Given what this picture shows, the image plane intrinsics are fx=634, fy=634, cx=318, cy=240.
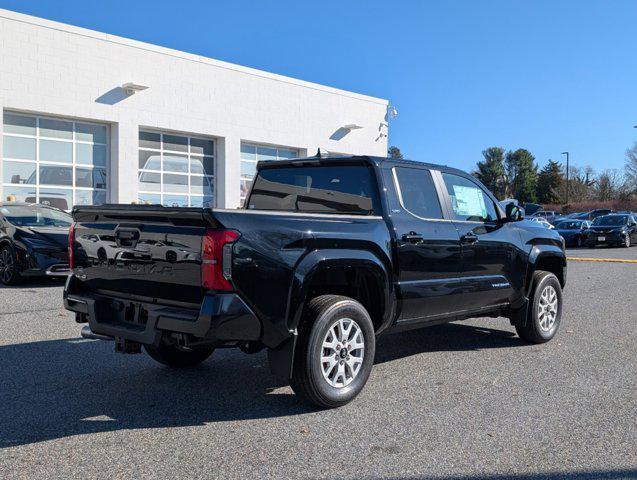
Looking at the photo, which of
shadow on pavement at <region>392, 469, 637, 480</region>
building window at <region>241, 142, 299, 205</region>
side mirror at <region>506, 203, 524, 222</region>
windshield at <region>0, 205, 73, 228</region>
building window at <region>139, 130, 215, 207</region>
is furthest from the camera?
building window at <region>241, 142, 299, 205</region>

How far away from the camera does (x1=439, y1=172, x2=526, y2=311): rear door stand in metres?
6.07

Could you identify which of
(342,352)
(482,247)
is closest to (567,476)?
(342,352)

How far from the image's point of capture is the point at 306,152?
26.1 metres

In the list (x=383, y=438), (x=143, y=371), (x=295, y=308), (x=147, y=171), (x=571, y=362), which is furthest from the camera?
(x=147, y=171)

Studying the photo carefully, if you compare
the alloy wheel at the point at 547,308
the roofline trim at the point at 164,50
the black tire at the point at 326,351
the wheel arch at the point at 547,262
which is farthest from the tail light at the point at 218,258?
the roofline trim at the point at 164,50

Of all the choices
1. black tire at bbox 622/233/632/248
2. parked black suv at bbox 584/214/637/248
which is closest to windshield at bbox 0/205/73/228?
parked black suv at bbox 584/214/637/248

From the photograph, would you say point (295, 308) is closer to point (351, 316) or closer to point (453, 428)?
point (351, 316)

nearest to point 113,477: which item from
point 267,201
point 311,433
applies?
point 311,433

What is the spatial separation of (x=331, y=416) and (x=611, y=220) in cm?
2951

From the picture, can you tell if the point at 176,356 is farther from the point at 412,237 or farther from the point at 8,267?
the point at 8,267

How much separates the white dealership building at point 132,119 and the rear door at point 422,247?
15729 millimetres

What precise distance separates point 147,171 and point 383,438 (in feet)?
61.3

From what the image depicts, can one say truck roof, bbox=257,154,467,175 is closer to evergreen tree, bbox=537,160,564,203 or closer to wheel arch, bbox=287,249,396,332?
wheel arch, bbox=287,249,396,332

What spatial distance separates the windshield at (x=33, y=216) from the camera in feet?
39.7
